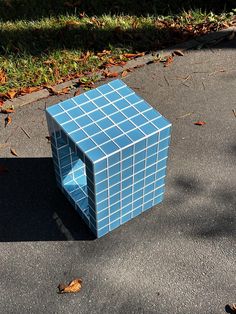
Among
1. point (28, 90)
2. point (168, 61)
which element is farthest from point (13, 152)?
point (168, 61)

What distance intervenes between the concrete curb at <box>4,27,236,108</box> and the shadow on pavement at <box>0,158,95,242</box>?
0.81 meters

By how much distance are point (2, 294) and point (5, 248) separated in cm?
40

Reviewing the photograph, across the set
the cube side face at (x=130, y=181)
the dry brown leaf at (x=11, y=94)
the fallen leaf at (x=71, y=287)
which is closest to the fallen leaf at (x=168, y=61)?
the dry brown leaf at (x=11, y=94)

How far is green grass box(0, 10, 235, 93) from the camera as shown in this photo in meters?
5.11

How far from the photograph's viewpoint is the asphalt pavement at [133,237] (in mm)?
3359

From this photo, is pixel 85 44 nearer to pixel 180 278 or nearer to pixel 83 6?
pixel 83 6

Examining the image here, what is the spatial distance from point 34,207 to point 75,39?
244cm

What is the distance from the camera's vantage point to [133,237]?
146 inches

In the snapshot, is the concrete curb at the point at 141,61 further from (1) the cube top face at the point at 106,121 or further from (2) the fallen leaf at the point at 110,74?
(1) the cube top face at the point at 106,121

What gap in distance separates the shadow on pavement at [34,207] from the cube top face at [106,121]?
916 mm

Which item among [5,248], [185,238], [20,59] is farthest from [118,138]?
[20,59]

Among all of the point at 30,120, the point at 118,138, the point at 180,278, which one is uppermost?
the point at 118,138

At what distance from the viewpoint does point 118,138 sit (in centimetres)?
320

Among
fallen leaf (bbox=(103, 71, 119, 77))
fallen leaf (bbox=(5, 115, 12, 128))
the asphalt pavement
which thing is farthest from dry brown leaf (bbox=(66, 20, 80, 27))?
fallen leaf (bbox=(5, 115, 12, 128))
